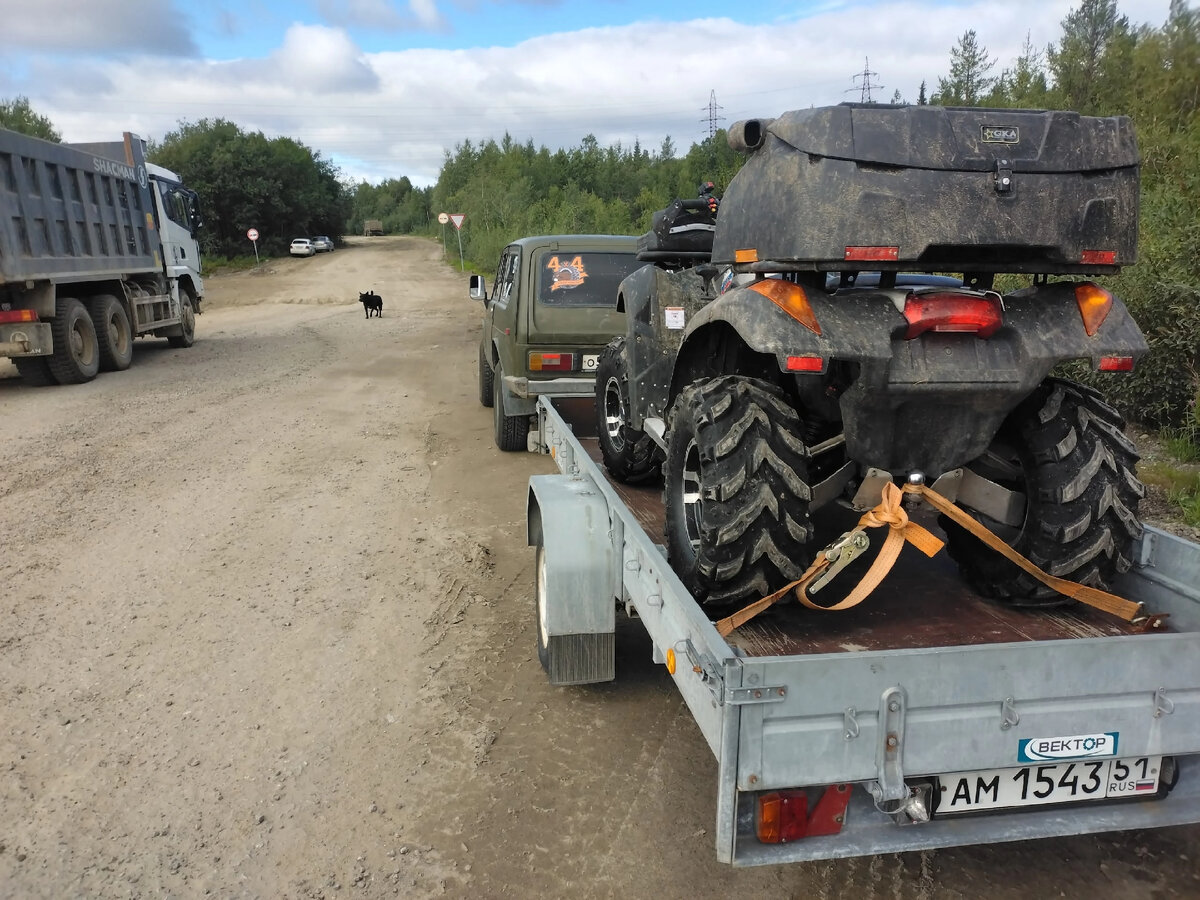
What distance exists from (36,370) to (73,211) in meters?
2.30

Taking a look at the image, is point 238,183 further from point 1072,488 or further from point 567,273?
point 1072,488

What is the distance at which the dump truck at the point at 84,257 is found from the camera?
11125mm

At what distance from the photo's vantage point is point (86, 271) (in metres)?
12.7

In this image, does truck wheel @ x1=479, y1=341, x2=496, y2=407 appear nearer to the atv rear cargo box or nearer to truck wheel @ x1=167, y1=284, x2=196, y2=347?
the atv rear cargo box

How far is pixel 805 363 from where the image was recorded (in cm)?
270

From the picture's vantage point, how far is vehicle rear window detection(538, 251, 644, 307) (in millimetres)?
7629

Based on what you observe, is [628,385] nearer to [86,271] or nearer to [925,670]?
[925,670]

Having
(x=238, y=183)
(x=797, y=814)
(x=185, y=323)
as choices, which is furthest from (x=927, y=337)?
(x=238, y=183)

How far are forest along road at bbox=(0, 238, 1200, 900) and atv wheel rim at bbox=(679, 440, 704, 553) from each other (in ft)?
3.15

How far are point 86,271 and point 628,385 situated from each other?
36.6 ft

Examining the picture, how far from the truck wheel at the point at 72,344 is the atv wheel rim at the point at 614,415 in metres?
9.77

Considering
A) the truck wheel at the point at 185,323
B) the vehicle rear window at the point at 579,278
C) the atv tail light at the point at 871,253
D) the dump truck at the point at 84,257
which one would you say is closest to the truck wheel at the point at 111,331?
the dump truck at the point at 84,257

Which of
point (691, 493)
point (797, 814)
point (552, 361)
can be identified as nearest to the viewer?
point (797, 814)

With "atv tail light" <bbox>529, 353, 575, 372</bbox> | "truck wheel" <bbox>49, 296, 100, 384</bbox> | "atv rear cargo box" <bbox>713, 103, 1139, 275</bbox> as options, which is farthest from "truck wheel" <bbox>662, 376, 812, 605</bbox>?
"truck wheel" <bbox>49, 296, 100, 384</bbox>
